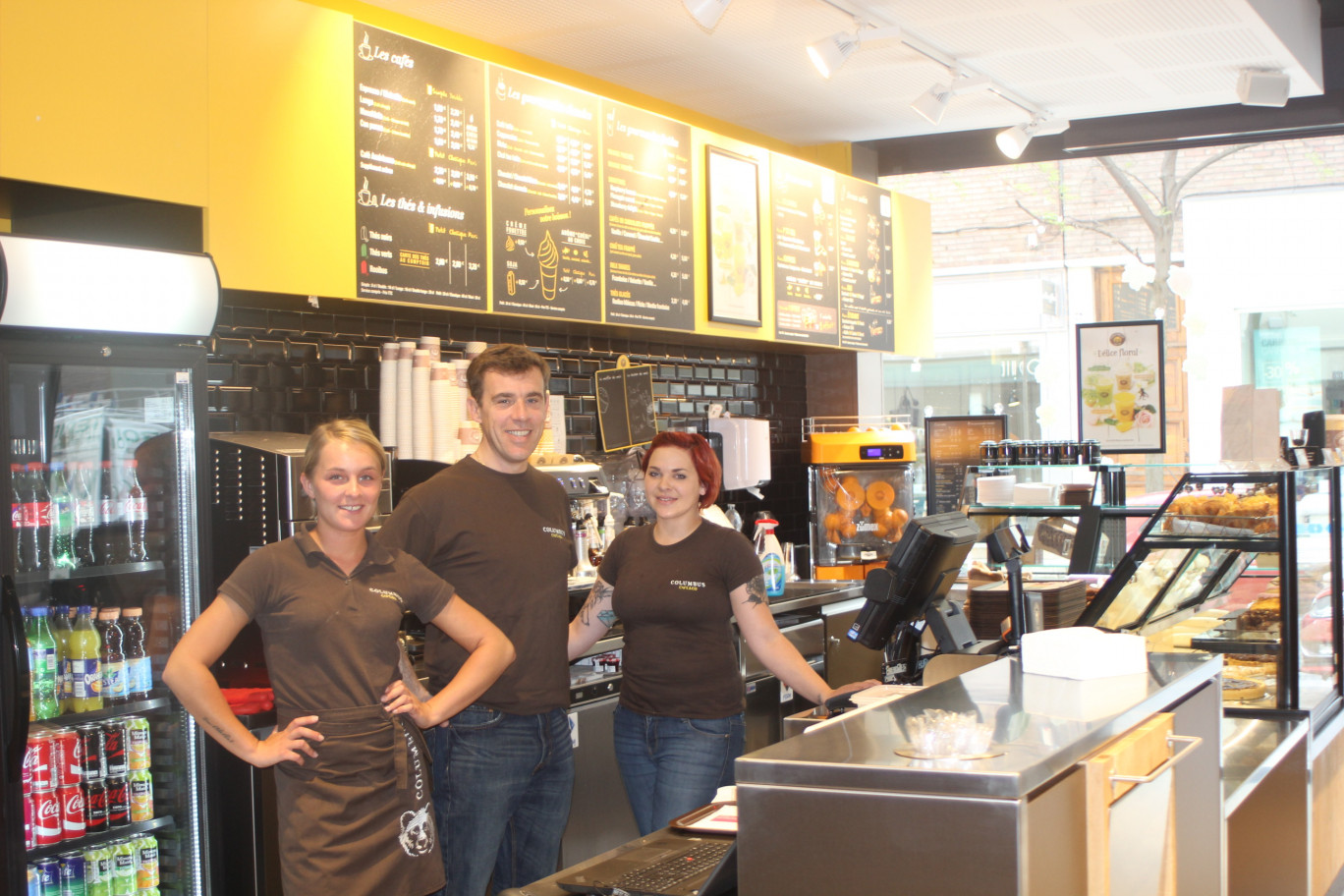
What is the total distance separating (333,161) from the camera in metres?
3.48

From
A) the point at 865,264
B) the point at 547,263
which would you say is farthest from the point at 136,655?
the point at 865,264

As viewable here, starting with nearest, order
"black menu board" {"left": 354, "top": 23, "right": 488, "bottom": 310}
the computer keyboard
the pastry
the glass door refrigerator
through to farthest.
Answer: the computer keyboard → the glass door refrigerator → the pastry → "black menu board" {"left": 354, "top": 23, "right": 488, "bottom": 310}

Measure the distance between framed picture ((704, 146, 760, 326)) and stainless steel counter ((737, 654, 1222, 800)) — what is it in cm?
298

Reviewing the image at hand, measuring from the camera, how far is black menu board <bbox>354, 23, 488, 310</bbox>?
3.58 m

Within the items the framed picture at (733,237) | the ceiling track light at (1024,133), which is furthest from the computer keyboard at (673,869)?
the ceiling track light at (1024,133)

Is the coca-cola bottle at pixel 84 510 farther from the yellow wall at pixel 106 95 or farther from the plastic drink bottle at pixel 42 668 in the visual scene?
the yellow wall at pixel 106 95

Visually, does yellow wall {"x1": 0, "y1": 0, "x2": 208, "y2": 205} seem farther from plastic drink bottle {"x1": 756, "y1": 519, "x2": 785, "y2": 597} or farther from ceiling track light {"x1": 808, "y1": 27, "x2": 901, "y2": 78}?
plastic drink bottle {"x1": 756, "y1": 519, "x2": 785, "y2": 597}

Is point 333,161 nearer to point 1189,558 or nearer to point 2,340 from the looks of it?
point 2,340

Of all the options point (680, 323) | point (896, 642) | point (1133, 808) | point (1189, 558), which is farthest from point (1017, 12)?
point (1133, 808)

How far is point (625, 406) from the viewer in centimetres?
508

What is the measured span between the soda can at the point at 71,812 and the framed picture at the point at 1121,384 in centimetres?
545

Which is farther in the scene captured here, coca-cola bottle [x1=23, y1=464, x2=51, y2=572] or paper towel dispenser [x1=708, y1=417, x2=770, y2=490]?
paper towel dispenser [x1=708, y1=417, x2=770, y2=490]

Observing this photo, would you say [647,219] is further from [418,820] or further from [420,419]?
[418,820]

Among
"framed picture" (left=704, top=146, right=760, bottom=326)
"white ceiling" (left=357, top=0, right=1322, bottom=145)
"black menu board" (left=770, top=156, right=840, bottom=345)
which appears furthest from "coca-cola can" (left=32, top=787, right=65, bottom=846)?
"black menu board" (left=770, top=156, right=840, bottom=345)
